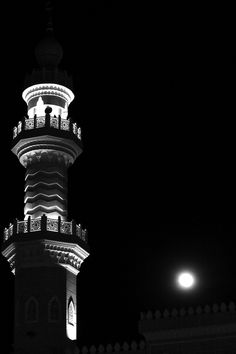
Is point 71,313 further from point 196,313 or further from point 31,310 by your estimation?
point 196,313

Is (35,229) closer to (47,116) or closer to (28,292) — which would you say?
(28,292)

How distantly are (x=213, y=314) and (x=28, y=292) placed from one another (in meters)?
7.22

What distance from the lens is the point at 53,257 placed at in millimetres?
28094

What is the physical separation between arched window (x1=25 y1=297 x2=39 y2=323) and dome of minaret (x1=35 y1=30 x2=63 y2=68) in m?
9.64

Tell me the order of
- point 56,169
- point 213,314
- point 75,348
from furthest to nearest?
point 56,169
point 75,348
point 213,314

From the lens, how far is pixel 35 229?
93.3 feet

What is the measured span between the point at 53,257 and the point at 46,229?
39.1 inches

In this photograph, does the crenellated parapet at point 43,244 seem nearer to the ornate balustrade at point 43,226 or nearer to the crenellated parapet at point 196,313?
the ornate balustrade at point 43,226

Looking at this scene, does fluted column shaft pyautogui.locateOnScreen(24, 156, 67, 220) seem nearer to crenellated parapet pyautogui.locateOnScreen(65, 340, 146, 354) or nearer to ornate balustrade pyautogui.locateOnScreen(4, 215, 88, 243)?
ornate balustrade pyautogui.locateOnScreen(4, 215, 88, 243)

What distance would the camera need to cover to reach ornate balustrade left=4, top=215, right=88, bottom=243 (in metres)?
28.4

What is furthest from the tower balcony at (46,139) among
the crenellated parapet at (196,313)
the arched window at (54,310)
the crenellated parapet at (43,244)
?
the crenellated parapet at (196,313)

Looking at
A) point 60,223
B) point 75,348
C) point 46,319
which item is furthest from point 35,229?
point 75,348

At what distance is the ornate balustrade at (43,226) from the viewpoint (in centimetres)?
2838

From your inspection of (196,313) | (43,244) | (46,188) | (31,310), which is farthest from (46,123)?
(196,313)
